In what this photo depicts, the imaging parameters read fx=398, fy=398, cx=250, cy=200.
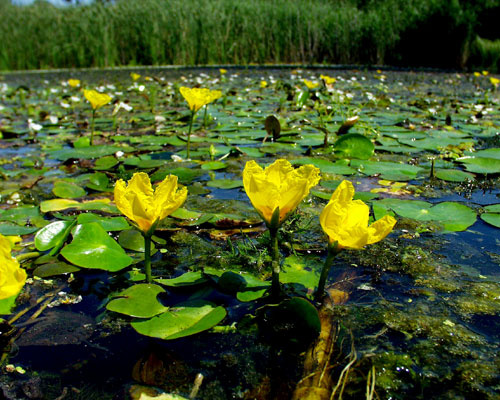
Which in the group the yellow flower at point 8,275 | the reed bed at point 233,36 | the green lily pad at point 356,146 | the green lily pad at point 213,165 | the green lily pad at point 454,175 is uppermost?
the reed bed at point 233,36

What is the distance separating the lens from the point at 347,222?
907 mm

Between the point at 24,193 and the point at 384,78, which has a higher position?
the point at 384,78

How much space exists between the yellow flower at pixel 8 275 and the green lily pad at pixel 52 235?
516 mm

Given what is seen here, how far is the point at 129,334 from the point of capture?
3.13 ft

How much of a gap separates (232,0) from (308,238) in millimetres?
11929

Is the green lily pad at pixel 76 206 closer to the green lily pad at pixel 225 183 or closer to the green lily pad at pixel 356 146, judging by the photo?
the green lily pad at pixel 225 183

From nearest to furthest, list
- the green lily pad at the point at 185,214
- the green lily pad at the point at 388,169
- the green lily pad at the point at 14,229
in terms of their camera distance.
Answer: the green lily pad at the point at 14,229
the green lily pad at the point at 185,214
the green lily pad at the point at 388,169

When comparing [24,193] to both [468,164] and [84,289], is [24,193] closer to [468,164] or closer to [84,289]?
[84,289]

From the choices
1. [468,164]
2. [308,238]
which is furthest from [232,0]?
[308,238]

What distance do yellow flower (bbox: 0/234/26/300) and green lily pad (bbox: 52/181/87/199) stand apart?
118 cm

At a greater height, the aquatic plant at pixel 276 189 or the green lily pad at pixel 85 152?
the aquatic plant at pixel 276 189

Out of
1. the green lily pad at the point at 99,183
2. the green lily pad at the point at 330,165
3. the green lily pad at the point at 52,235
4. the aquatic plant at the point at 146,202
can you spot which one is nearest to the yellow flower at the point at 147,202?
the aquatic plant at the point at 146,202

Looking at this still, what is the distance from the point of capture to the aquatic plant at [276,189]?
2.90 feet

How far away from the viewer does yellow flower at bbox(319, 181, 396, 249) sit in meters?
0.88
